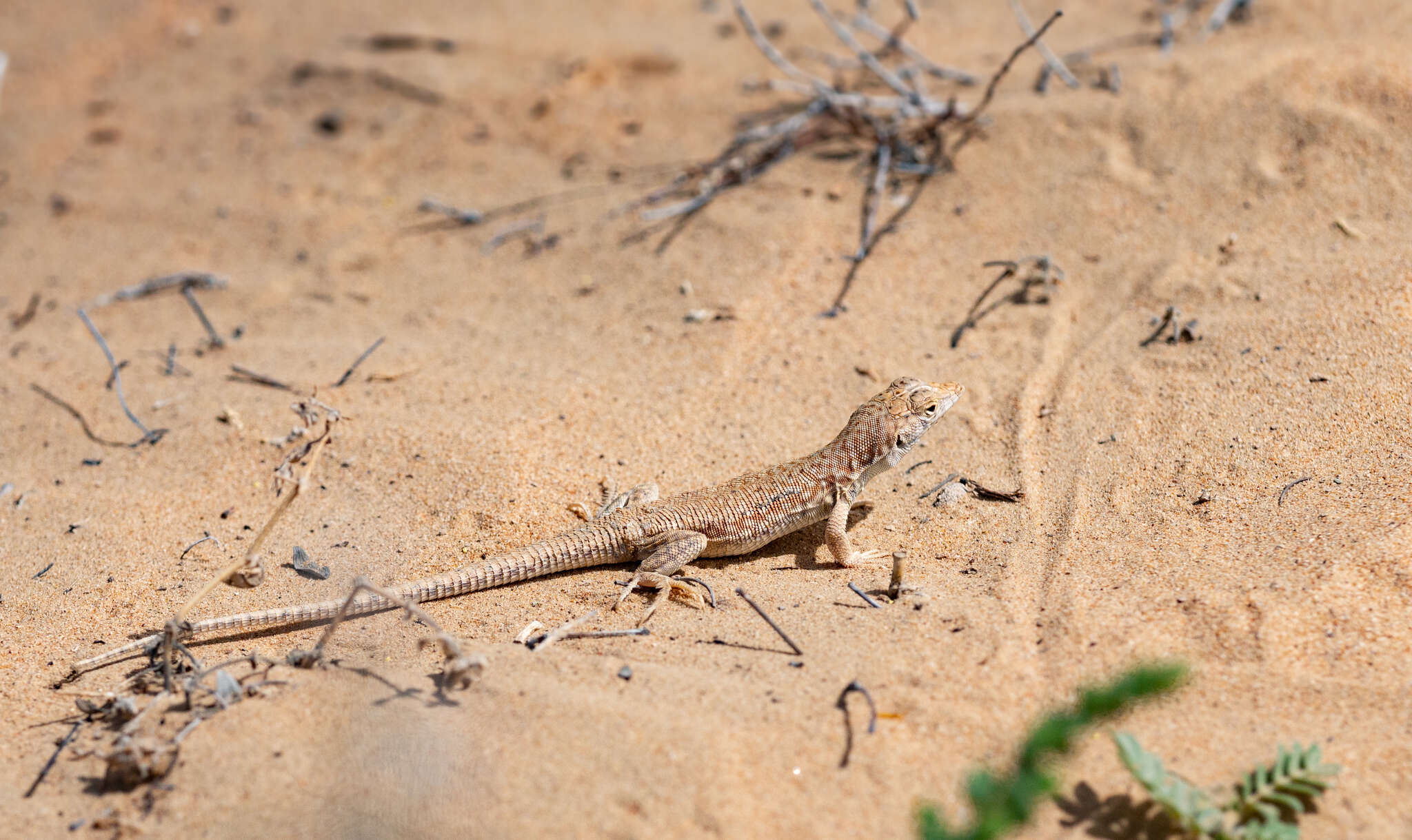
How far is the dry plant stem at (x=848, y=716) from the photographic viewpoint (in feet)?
9.81

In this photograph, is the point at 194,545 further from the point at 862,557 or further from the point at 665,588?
the point at 862,557

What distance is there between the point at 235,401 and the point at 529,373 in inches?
66.3

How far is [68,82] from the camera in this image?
375 inches

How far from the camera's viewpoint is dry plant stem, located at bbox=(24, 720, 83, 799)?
3.06m

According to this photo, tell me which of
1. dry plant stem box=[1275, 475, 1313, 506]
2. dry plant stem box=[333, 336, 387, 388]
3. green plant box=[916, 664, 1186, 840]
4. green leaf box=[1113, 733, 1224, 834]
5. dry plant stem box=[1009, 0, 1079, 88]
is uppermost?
dry plant stem box=[1009, 0, 1079, 88]

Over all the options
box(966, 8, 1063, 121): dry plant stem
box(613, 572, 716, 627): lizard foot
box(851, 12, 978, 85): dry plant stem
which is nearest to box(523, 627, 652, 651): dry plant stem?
box(613, 572, 716, 627): lizard foot

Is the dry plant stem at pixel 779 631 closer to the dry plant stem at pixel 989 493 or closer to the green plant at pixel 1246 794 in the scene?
the green plant at pixel 1246 794

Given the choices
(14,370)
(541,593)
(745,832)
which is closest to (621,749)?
(745,832)

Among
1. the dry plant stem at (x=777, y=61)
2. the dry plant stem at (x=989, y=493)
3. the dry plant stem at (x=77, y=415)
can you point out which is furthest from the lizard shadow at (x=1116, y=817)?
the dry plant stem at (x=777, y=61)

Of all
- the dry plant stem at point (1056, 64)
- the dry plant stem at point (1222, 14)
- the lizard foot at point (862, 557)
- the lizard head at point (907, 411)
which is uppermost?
the dry plant stem at point (1222, 14)

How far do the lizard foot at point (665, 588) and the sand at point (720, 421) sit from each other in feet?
0.36

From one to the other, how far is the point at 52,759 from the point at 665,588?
2265mm

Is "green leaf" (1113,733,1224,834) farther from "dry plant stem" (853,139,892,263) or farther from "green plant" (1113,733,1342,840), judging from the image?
"dry plant stem" (853,139,892,263)

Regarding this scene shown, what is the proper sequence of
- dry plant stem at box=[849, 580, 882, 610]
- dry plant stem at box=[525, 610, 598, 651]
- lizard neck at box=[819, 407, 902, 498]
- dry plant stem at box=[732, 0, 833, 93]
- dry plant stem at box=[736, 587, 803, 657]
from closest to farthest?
dry plant stem at box=[736, 587, 803, 657]
dry plant stem at box=[525, 610, 598, 651]
dry plant stem at box=[849, 580, 882, 610]
lizard neck at box=[819, 407, 902, 498]
dry plant stem at box=[732, 0, 833, 93]
